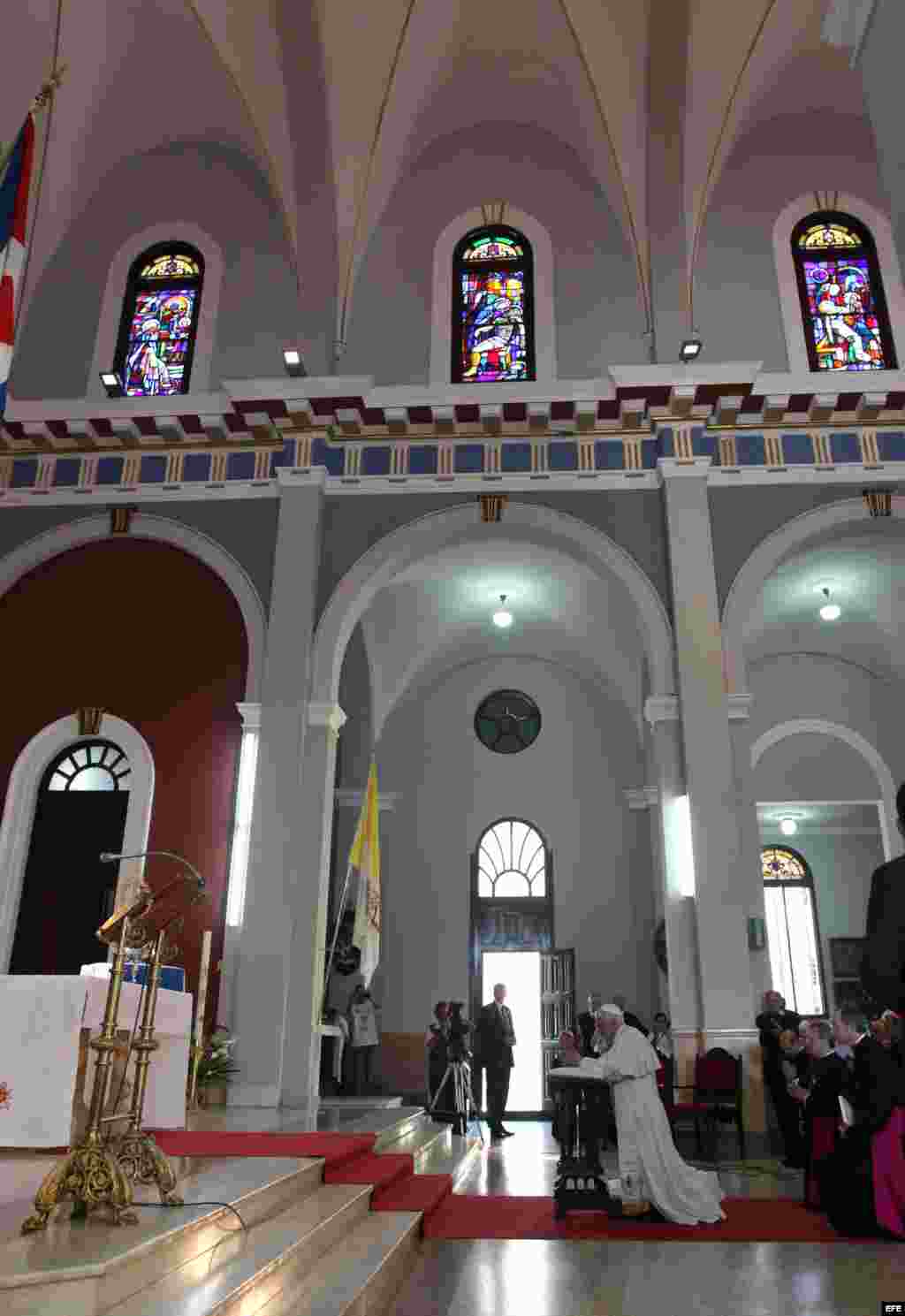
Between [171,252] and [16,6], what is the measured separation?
313 cm

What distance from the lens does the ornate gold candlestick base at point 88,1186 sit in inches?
140

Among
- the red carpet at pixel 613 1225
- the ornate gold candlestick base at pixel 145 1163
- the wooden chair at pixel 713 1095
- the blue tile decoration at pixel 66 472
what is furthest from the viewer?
the blue tile decoration at pixel 66 472

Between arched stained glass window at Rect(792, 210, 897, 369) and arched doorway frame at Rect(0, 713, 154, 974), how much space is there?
8524 mm

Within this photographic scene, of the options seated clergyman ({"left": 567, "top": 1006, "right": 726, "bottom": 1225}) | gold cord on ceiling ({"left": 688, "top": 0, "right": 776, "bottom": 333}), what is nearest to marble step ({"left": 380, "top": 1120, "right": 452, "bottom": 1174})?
seated clergyman ({"left": 567, "top": 1006, "right": 726, "bottom": 1225})

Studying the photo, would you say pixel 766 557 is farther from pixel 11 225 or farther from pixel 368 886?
pixel 11 225

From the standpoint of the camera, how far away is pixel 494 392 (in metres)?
11.1

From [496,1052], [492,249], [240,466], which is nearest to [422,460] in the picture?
[240,466]

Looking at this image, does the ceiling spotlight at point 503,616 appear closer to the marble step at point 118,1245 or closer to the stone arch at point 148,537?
the stone arch at point 148,537

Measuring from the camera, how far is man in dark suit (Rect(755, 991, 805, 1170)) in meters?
8.35

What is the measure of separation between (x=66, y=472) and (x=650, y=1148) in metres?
9.33

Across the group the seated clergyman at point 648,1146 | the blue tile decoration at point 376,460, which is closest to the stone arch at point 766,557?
the blue tile decoration at point 376,460

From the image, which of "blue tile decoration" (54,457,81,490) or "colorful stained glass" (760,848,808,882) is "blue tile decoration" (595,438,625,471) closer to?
"blue tile decoration" (54,457,81,490)

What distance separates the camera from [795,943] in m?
18.9

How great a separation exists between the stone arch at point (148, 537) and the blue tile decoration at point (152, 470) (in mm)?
426
